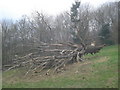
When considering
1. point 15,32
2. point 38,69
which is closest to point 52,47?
point 38,69

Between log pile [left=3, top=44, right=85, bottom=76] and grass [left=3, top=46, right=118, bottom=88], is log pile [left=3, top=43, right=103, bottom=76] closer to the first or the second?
log pile [left=3, top=44, right=85, bottom=76]

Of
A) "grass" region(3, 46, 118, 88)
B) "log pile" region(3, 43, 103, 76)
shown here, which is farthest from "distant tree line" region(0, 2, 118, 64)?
"grass" region(3, 46, 118, 88)

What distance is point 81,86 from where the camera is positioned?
23.1 ft

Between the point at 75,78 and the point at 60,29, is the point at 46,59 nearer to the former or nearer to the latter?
the point at 75,78

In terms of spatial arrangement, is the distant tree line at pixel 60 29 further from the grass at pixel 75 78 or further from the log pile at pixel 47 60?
the grass at pixel 75 78

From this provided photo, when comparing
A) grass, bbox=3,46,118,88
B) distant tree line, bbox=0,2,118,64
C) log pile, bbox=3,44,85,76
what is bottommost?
grass, bbox=3,46,118,88

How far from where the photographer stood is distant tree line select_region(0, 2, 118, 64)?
12828 mm

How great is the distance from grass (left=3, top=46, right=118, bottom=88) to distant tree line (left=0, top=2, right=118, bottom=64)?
2676mm

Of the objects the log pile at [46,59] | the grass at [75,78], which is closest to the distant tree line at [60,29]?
the log pile at [46,59]

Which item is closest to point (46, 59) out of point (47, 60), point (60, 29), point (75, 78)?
point (47, 60)

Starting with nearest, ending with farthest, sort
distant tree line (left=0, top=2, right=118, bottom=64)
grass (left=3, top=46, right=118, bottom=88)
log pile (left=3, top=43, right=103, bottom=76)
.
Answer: grass (left=3, top=46, right=118, bottom=88) < log pile (left=3, top=43, right=103, bottom=76) < distant tree line (left=0, top=2, right=118, bottom=64)

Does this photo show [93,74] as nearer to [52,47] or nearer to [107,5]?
[52,47]

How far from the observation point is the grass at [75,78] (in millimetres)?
7217

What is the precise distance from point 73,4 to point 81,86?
22.5 metres
